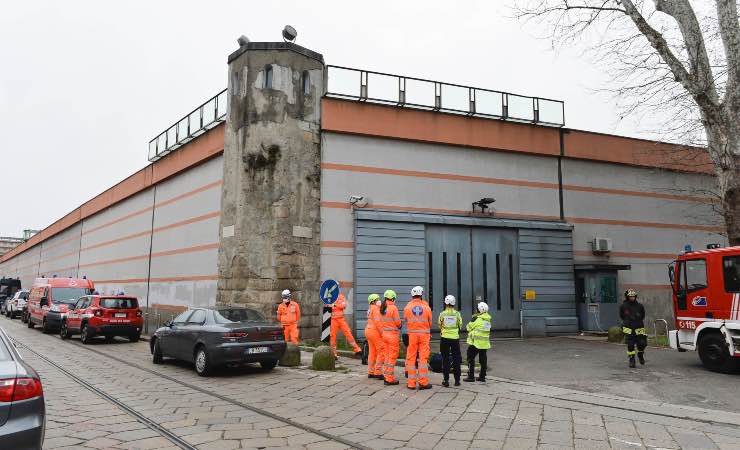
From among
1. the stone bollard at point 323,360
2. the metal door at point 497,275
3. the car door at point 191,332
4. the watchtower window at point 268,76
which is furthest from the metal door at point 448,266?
the car door at point 191,332

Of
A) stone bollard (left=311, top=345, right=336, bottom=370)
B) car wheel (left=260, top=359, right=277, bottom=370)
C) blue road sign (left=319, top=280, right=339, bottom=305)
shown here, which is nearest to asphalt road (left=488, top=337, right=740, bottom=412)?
stone bollard (left=311, top=345, right=336, bottom=370)

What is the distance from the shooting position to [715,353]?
1027cm

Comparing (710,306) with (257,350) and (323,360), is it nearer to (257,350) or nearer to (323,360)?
(323,360)

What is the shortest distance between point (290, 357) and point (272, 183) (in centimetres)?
616

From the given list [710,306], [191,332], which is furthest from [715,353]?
[191,332]

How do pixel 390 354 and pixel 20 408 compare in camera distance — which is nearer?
pixel 20 408

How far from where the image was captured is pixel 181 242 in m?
20.5

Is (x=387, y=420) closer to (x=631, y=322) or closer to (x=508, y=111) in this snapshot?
(x=631, y=322)

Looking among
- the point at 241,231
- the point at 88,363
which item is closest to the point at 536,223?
the point at 241,231

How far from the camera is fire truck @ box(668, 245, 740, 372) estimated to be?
395 inches

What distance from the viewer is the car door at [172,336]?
1116 centimetres

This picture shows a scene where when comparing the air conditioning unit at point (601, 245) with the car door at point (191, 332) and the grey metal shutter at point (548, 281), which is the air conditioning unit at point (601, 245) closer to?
the grey metal shutter at point (548, 281)

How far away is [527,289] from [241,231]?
10.0 m

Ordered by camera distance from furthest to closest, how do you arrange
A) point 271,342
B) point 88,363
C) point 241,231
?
point 241,231 < point 88,363 < point 271,342
